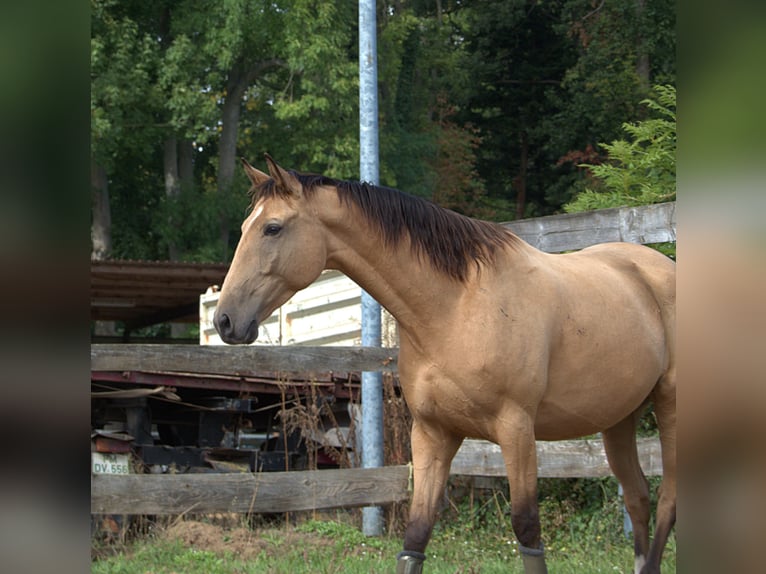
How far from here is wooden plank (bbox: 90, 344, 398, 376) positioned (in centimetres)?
535

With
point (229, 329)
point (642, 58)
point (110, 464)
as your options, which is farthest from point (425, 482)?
point (642, 58)

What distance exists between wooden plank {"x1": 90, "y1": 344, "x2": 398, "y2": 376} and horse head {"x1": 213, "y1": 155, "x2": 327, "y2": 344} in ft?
6.56

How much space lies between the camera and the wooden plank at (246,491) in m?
5.18

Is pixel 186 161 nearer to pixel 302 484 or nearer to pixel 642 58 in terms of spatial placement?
pixel 642 58

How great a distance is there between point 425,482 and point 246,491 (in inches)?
80.3

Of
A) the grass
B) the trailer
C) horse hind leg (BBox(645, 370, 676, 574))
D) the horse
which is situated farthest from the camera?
the trailer

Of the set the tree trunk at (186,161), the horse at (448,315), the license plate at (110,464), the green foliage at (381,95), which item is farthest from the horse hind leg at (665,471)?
the tree trunk at (186,161)

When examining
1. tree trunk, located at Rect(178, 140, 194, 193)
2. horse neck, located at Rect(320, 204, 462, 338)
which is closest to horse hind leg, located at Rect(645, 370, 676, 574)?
horse neck, located at Rect(320, 204, 462, 338)

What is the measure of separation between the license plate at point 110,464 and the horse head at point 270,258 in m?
3.74

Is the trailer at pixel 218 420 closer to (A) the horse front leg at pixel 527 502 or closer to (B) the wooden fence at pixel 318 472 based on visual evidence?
(B) the wooden fence at pixel 318 472

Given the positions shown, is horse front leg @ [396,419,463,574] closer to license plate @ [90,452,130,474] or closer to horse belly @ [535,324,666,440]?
horse belly @ [535,324,666,440]

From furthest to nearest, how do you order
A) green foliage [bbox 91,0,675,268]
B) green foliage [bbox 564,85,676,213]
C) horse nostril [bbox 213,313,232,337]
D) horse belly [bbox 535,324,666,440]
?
green foliage [bbox 91,0,675,268], green foliage [bbox 564,85,676,213], horse belly [bbox 535,324,666,440], horse nostril [bbox 213,313,232,337]

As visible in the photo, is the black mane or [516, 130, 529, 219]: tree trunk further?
[516, 130, 529, 219]: tree trunk
